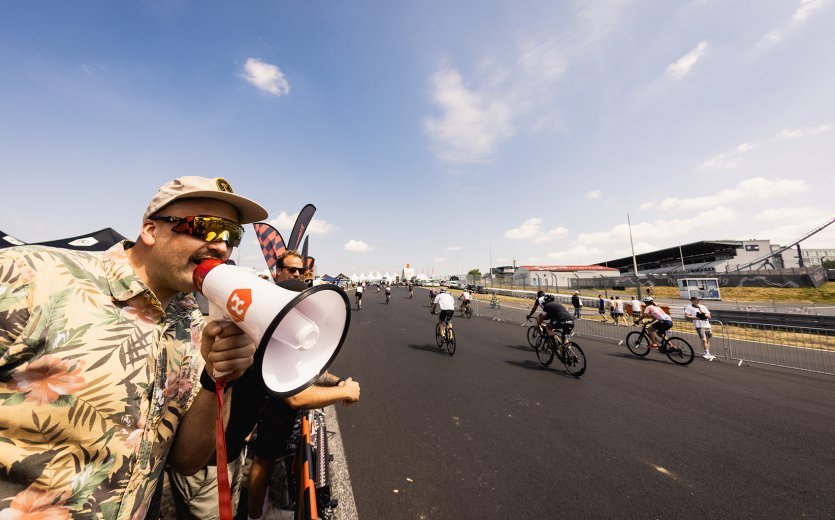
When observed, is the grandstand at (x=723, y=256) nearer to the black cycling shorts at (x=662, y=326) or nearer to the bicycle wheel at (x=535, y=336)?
the black cycling shorts at (x=662, y=326)

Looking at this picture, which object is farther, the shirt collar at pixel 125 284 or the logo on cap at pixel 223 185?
the logo on cap at pixel 223 185

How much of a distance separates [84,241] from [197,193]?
6.29 metres

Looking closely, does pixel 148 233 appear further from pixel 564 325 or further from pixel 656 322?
pixel 656 322

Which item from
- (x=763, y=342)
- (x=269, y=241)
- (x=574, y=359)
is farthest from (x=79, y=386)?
(x=763, y=342)

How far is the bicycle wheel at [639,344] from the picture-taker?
895cm

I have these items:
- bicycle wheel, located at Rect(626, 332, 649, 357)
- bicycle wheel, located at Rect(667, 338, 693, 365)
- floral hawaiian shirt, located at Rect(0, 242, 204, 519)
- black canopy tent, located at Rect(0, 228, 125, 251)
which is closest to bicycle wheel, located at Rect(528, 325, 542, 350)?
bicycle wheel, located at Rect(626, 332, 649, 357)

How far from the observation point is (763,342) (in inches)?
431

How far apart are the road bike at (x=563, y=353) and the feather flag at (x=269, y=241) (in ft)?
28.5

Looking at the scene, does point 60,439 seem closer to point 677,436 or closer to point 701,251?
point 677,436

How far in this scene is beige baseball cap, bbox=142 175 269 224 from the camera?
52.9 inches

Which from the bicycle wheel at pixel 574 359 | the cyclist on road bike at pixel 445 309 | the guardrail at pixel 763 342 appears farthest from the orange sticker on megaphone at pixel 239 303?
the guardrail at pixel 763 342

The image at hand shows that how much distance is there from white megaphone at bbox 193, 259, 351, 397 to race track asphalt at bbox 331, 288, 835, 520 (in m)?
2.62

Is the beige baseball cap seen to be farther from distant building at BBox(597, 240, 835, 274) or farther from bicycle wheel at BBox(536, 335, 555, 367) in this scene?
distant building at BBox(597, 240, 835, 274)

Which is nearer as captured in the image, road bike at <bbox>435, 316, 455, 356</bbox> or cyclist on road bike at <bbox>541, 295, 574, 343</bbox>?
cyclist on road bike at <bbox>541, 295, 574, 343</bbox>
